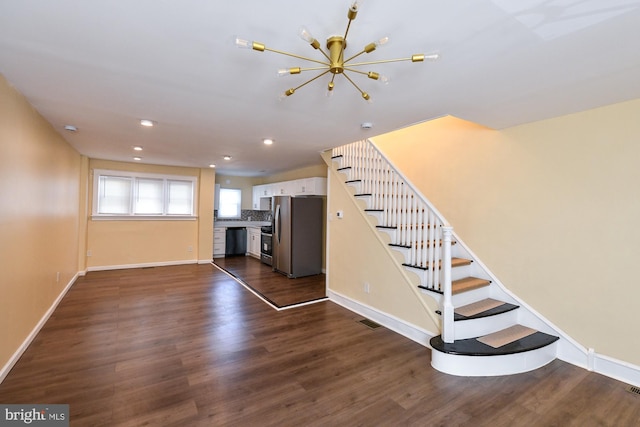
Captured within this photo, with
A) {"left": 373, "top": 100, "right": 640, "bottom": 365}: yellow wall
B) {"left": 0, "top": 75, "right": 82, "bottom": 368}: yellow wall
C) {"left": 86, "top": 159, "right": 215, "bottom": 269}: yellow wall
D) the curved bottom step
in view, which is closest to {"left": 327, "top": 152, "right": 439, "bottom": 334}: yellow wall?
the curved bottom step

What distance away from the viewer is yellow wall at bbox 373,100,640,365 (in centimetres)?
240

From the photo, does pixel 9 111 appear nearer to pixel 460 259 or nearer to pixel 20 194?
pixel 20 194

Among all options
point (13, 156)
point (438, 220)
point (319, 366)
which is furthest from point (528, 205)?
point (13, 156)

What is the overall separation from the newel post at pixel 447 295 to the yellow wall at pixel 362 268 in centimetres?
26

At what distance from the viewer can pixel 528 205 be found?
9.73 ft

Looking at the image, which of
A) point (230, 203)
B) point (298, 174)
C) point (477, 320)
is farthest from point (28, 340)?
point (230, 203)

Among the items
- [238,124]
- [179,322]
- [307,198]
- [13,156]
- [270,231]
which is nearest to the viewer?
[13,156]

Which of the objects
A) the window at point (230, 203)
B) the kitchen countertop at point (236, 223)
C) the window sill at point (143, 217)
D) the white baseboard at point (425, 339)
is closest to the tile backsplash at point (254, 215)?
the window at point (230, 203)

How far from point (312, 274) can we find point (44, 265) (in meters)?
4.05

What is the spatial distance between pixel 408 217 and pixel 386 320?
4.23 feet

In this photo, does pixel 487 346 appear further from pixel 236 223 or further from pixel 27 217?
pixel 236 223

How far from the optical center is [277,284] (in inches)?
202

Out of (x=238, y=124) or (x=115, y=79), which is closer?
(x=115, y=79)

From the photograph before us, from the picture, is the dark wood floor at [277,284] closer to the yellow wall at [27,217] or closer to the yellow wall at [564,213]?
the yellow wall at [564,213]
